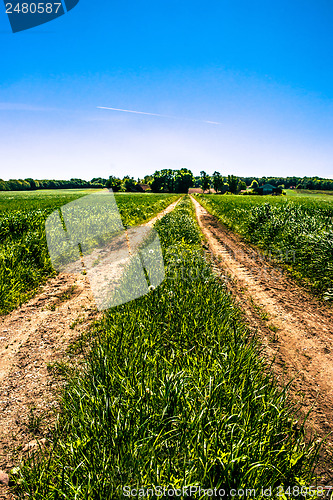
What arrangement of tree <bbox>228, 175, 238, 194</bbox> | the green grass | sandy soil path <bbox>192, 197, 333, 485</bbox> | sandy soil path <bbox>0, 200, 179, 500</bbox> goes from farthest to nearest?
A: tree <bbox>228, 175, 238, 194</bbox> → sandy soil path <bbox>192, 197, 333, 485</bbox> → sandy soil path <bbox>0, 200, 179, 500</bbox> → the green grass

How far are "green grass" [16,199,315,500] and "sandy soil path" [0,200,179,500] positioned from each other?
0.34 meters

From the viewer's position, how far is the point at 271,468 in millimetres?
1556

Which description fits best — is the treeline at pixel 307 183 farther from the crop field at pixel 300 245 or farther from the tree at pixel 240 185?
the crop field at pixel 300 245

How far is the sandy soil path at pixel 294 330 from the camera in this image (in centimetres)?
260

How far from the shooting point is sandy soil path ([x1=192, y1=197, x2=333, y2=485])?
2600 millimetres

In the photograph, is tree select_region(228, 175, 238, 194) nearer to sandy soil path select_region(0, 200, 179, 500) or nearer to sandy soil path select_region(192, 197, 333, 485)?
sandy soil path select_region(192, 197, 333, 485)

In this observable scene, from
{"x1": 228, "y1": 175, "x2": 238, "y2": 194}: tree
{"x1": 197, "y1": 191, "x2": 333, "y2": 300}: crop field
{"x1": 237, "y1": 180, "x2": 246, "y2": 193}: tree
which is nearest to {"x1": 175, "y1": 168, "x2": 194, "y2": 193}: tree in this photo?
{"x1": 228, "y1": 175, "x2": 238, "y2": 194}: tree

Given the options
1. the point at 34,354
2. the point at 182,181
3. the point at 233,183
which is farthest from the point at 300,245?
the point at 233,183

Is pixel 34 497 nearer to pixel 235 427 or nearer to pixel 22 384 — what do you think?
A: pixel 235 427

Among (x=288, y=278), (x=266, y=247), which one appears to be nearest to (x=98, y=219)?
(x=266, y=247)

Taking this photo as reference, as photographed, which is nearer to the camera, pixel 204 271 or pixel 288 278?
pixel 204 271

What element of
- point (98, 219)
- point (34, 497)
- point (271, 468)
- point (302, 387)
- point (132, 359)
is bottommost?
point (302, 387)

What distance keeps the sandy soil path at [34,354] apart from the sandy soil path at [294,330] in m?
2.40

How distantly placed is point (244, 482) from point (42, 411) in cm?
203
